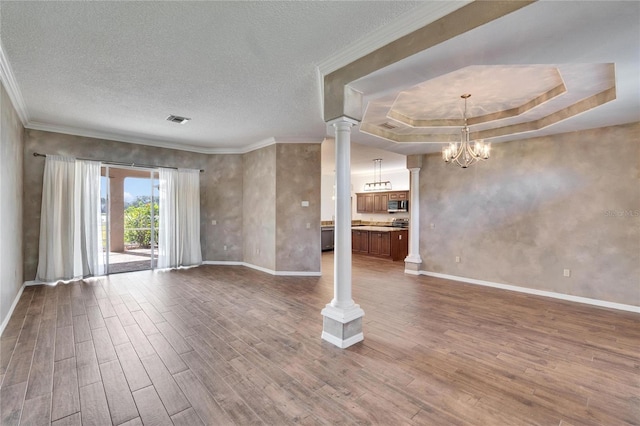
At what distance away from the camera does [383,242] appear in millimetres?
8500

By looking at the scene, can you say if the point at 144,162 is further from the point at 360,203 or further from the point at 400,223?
the point at 400,223

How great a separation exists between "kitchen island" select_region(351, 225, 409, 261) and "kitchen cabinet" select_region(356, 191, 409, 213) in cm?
155

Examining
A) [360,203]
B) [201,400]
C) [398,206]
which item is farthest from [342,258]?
[360,203]

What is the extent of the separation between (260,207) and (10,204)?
385 centimetres

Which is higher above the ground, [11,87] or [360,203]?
[11,87]

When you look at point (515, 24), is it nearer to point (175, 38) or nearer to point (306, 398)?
point (175, 38)

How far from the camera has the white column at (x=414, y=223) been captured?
6406mm

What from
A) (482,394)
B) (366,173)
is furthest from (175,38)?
(366,173)

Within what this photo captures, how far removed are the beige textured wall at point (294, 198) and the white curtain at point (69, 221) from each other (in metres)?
3.56

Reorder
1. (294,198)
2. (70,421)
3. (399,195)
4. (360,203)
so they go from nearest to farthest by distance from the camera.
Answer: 1. (70,421)
2. (294,198)
3. (399,195)
4. (360,203)

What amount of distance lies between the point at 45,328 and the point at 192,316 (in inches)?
61.4

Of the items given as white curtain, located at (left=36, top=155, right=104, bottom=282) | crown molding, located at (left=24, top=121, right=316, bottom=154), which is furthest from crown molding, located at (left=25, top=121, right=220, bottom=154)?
white curtain, located at (left=36, top=155, right=104, bottom=282)

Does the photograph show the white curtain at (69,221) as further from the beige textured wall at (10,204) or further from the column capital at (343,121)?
the column capital at (343,121)

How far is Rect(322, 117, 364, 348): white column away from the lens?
2973 millimetres
